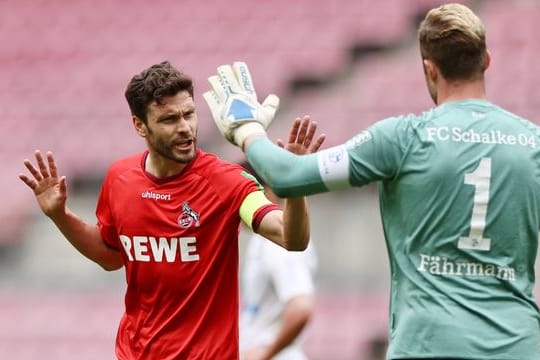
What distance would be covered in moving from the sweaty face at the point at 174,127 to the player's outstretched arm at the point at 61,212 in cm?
45

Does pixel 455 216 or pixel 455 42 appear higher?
pixel 455 42

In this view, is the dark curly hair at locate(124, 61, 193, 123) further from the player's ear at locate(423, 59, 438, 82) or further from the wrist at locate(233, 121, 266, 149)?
the player's ear at locate(423, 59, 438, 82)

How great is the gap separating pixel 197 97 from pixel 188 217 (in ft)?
24.7

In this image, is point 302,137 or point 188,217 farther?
point 188,217

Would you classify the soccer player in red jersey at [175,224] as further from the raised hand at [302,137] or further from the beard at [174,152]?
the raised hand at [302,137]

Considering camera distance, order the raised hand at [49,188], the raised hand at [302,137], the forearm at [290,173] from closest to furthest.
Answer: the forearm at [290,173] → the raised hand at [302,137] → the raised hand at [49,188]

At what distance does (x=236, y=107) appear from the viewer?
13.2 ft

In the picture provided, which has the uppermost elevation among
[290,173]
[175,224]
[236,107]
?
[236,107]

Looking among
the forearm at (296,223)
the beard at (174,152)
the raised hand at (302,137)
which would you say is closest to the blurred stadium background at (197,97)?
the beard at (174,152)

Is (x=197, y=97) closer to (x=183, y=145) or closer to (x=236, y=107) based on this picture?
(x=183, y=145)

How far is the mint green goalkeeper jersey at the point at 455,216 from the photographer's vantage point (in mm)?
3615

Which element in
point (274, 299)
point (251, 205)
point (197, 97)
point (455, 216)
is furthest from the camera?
point (197, 97)

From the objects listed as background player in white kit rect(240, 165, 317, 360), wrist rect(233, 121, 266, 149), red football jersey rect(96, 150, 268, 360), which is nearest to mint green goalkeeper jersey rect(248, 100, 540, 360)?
wrist rect(233, 121, 266, 149)

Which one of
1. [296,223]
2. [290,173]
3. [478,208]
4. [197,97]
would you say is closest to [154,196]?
[296,223]
